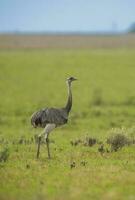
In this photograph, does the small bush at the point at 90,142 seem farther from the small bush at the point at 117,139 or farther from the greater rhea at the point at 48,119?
the greater rhea at the point at 48,119

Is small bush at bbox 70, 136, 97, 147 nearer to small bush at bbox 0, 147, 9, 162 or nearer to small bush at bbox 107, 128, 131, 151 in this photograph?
small bush at bbox 107, 128, 131, 151

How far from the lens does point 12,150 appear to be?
17031mm

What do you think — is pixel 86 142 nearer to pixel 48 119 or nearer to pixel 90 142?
pixel 90 142

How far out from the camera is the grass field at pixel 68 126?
1226cm

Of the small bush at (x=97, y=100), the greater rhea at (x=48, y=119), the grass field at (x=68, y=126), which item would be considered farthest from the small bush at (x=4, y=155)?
the small bush at (x=97, y=100)

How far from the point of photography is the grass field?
12.3 m

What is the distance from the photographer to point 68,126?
27.7 m

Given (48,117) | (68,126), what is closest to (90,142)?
(48,117)

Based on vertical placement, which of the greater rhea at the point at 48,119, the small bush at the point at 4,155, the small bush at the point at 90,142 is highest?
the greater rhea at the point at 48,119

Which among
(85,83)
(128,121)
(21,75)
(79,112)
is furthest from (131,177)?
(21,75)

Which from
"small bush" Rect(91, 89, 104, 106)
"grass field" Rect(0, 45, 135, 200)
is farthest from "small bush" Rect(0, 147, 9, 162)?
"small bush" Rect(91, 89, 104, 106)

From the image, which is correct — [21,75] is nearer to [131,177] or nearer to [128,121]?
[128,121]

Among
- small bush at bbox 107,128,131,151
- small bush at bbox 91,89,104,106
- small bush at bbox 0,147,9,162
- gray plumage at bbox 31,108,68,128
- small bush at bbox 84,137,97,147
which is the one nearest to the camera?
small bush at bbox 0,147,9,162

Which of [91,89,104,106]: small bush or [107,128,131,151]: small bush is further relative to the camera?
[91,89,104,106]: small bush
